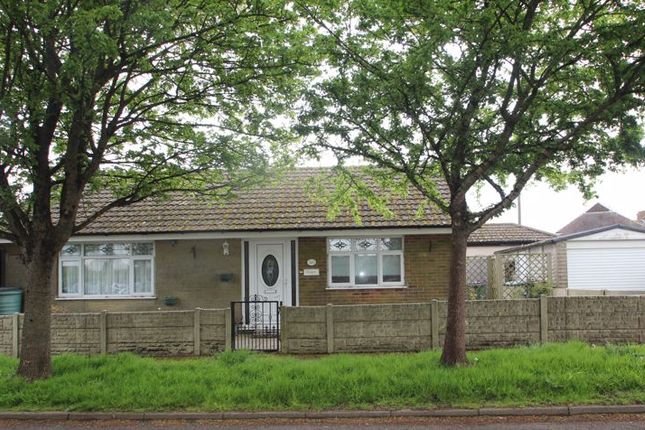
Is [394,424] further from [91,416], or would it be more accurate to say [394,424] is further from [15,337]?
[15,337]

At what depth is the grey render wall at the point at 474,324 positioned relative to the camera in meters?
10.6

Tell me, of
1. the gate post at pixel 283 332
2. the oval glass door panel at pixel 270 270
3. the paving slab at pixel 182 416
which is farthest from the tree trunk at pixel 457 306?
the oval glass door panel at pixel 270 270

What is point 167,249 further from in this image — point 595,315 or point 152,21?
point 595,315

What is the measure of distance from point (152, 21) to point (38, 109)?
2.42 metres

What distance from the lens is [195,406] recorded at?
780cm

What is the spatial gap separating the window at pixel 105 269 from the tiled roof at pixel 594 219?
106 feet

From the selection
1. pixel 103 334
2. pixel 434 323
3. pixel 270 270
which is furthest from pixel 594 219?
pixel 103 334

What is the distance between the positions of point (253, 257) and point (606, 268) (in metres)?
15.7

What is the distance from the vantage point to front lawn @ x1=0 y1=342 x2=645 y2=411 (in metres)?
7.75

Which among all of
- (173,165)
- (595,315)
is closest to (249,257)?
(173,165)

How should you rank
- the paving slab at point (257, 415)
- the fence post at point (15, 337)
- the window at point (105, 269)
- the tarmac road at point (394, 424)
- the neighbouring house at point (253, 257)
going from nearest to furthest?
the tarmac road at point (394, 424), the paving slab at point (257, 415), the fence post at point (15, 337), the neighbouring house at point (253, 257), the window at point (105, 269)

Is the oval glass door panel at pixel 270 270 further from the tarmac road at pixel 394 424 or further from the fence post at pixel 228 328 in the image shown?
the tarmac road at pixel 394 424

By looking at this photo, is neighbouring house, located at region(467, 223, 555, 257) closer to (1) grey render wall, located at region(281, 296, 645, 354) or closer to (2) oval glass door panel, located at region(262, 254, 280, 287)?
(2) oval glass door panel, located at region(262, 254, 280, 287)

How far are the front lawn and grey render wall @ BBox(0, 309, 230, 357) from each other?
1583mm
